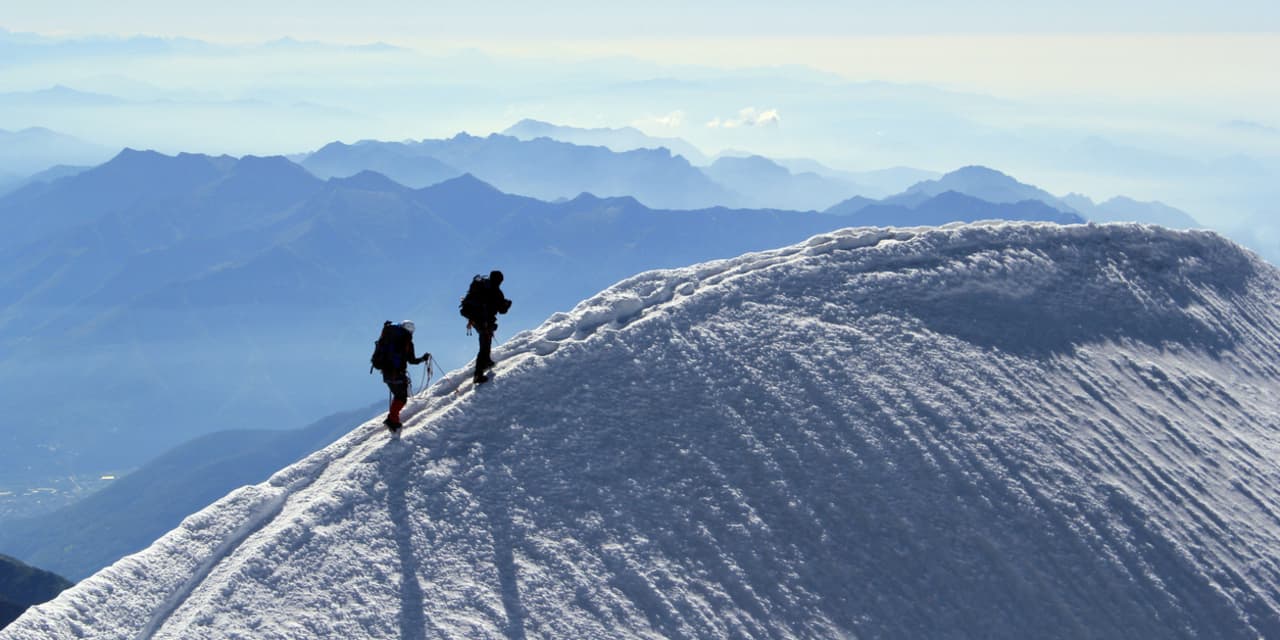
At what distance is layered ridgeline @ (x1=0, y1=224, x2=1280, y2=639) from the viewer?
16.4 meters

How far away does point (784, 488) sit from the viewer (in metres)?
19.8

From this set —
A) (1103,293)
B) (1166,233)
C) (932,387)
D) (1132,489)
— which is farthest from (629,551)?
(1166,233)

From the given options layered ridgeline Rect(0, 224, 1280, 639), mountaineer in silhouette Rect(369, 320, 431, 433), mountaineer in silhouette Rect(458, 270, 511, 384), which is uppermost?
mountaineer in silhouette Rect(458, 270, 511, 384)

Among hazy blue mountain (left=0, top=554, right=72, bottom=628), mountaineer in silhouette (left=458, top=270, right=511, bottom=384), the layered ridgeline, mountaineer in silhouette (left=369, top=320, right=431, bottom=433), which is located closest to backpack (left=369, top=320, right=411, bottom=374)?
mountaineer in silhouette (left=369, top=320, right=431, bottom=433)

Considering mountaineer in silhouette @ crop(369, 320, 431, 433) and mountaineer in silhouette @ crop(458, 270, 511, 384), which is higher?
mountaineer in silhouette @ crop(458, 270, 511, 384)

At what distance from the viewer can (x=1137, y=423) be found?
2433 cm

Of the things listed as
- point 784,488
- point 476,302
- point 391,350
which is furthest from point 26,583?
point 784,488

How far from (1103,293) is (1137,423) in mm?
5769

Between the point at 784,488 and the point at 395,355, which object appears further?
the point at 784,488

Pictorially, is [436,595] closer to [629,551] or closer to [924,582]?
[629,551]

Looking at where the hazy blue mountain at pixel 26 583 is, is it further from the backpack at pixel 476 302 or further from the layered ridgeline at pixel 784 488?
the backpack at pixel 476 302

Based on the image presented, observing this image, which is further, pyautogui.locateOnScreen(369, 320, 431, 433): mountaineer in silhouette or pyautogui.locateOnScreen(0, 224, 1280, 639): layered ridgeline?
pyautogui.locateOnScreen(369, 320, 431, 433): mountaineer in silhouette

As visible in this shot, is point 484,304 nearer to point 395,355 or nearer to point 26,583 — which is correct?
point 395,355

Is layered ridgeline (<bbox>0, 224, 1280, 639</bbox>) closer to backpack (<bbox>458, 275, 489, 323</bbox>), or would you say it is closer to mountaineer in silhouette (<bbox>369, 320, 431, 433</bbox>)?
mountaineer in silhouette (<bbox>369, 320, 431, 433</bbox>)
